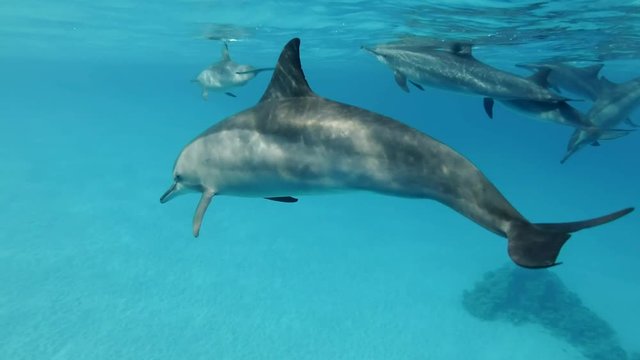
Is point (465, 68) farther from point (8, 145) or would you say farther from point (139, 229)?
point (8, 145)

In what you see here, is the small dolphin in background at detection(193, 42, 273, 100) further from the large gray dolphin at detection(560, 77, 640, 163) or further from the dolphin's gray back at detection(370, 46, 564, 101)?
the large gray dolphin at detection(560, 77, 640, 163)

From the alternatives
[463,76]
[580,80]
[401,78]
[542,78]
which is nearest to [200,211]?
[463,76]

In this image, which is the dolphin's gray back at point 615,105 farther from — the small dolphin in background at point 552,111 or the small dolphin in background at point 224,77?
the small dolphin in background at point 224,77

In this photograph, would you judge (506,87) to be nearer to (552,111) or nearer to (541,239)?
(552,111)

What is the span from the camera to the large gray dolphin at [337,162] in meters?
3.73

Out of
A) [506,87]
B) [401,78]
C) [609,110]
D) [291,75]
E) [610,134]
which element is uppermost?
[291,75]

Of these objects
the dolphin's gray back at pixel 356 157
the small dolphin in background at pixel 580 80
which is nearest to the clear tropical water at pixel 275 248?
the small dolphin in background at pixel 580 80

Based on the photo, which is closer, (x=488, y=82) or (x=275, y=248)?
(x=488, y=82)

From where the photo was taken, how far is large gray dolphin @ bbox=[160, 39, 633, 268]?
12.2 ft

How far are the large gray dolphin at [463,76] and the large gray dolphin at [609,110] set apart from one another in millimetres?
1558

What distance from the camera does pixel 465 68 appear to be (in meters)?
10.8

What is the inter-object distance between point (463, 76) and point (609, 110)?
4750mm

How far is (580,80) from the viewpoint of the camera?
15617 millimetres

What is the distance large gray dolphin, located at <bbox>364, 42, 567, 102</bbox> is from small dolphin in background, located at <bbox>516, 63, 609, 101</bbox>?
5145 mm
